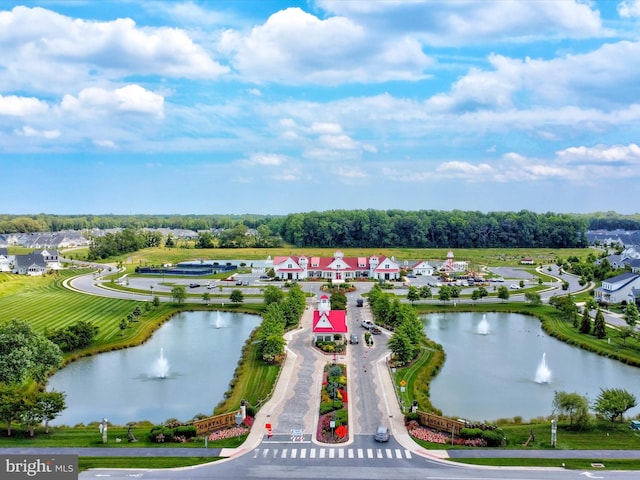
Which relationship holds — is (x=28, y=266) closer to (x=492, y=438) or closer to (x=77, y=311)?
(x=77, y=311)

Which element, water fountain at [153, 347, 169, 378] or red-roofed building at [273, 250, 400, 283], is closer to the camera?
water fountain at [153, 347, 169, 378]

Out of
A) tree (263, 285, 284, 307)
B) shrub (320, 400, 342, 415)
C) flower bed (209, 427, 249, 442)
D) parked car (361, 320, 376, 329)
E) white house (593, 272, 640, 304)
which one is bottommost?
flower bed (209, 427, 249, 442)

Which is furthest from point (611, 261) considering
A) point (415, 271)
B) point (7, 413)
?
point (7, 413)

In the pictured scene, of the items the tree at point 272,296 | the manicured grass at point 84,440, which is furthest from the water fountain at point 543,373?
the tree at point 272,296

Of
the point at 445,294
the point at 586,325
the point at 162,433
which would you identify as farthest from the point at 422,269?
the point at 162,433

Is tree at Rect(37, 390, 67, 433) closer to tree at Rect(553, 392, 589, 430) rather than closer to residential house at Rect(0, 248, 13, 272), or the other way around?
tree at Rect(553, 392, 589, 430)

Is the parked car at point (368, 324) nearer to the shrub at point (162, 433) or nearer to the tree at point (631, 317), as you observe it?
the tree at point (631, 317)

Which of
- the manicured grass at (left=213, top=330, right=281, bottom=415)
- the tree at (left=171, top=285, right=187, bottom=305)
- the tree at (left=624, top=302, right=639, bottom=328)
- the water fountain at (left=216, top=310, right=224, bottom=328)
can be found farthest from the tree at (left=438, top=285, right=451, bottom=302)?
the tree at (left=171, top=285, right=187, bottom=305)
